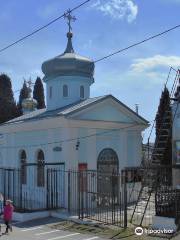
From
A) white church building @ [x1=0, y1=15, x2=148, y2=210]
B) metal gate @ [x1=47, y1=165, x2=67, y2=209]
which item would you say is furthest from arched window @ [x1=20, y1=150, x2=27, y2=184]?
metal gate @ [x1=47, y1=165, x2=67, y2=209]

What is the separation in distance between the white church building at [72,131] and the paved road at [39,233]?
12.7ft

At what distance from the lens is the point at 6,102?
46.6 metres

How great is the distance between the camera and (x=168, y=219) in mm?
16250

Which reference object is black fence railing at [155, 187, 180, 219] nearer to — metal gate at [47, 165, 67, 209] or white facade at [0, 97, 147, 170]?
metal gate at [47, 165, 67, 209]

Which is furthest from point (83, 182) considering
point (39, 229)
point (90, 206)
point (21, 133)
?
point (21, 133)

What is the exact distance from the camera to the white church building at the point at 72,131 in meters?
22.5

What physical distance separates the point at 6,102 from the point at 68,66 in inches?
862

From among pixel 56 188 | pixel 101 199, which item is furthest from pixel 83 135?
pixel 101 199

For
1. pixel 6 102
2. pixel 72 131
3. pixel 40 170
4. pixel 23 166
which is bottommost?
pixel 40 170

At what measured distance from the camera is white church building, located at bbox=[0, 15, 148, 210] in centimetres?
2253

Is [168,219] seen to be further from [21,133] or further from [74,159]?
[21,133]

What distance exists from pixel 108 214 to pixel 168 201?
4.14 metres

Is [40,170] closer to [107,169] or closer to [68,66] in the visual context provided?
[107,169]

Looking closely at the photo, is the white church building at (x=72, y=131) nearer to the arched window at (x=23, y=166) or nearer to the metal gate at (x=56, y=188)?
the arched window at (x=23, y=166)
